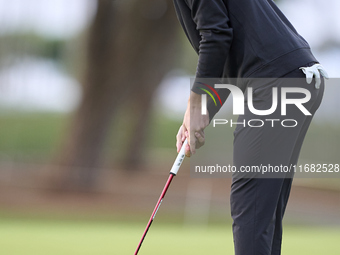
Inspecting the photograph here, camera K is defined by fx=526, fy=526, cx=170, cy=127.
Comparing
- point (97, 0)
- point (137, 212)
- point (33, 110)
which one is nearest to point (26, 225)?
point (137, 212)

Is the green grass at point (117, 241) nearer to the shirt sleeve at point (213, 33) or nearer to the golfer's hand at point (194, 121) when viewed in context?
the golfer's hand at point (194, 121)

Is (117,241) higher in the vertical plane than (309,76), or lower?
lower

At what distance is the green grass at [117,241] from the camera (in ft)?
12.3

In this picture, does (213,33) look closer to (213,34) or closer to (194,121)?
(213,34)

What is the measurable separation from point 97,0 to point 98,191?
2.88 metres

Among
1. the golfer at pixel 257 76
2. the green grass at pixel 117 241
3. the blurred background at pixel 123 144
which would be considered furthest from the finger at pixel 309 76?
the blurred background at pixel 123 144

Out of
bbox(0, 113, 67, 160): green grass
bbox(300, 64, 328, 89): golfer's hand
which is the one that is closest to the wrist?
bbox(300, 64, 328, 89): golfer's hand

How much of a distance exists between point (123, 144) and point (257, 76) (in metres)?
9.97

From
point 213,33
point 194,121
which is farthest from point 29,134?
point 213,33

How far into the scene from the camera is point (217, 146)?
10.1m

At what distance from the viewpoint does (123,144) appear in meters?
11.5

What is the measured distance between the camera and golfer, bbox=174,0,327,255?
155cm

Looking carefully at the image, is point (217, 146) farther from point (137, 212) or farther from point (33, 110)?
point (33, 110)

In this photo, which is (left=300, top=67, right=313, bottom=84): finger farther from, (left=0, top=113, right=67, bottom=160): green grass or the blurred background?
(left=0, top=113, right=67, bottom=160): green grass
